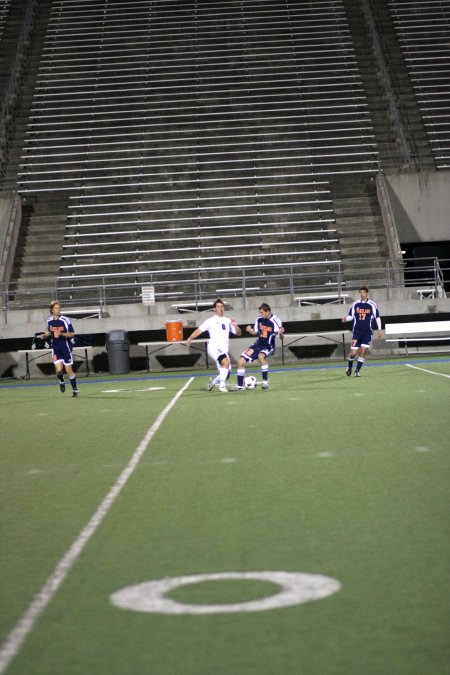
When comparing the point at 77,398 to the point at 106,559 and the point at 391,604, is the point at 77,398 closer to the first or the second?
the point at 106,559

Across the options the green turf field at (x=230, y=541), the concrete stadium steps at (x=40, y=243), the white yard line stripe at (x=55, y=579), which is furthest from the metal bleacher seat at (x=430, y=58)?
the white yard line stripe at (x=55, y=579)

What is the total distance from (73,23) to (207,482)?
124 feet

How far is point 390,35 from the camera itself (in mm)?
42344

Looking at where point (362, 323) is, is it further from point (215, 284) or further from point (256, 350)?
point (215, 284)

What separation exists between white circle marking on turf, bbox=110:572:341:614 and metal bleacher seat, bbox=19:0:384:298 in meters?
24.6

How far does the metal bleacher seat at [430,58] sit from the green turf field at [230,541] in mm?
25056

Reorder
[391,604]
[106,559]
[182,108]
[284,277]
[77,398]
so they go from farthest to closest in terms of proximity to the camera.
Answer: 1. [182,108]
2. [284,277]
3. [77,398]
4. [106,559]
5. [391,604]

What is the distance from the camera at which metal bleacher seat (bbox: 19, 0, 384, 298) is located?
109 feet

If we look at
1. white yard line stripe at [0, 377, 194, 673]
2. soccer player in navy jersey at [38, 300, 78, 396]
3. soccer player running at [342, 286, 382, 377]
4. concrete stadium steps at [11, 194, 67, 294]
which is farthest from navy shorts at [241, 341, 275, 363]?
concrete stadium steps at [11, 194, 67, 294]

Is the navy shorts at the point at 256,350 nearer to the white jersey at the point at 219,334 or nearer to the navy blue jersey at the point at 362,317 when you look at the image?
the white jersey at the point at 219,334

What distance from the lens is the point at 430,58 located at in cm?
4044

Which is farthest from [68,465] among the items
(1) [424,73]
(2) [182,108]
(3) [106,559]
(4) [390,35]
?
(4) [390,35]

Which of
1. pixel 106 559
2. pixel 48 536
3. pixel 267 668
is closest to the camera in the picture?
pixel 267 668

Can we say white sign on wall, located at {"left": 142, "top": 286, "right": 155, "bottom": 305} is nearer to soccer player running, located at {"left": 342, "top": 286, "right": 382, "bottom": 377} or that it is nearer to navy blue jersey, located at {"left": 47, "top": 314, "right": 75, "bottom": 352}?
navy blue jersey, located at {"left": 47, "top": 314, "right": 75, "bottom": 352}
